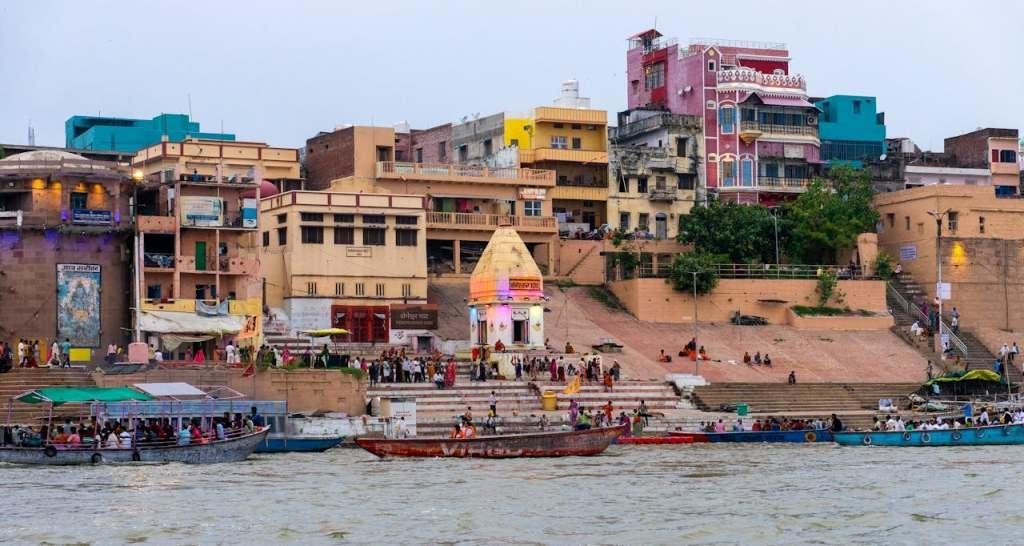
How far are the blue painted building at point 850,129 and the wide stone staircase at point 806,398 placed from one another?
78.1 feet

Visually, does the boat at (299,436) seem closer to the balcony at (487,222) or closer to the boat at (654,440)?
the boat at (654,440)

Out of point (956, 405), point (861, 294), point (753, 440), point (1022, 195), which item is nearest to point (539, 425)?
point (753, 440)

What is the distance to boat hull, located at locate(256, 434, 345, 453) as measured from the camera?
57688mm

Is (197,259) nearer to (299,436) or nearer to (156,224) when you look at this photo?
(156,224)

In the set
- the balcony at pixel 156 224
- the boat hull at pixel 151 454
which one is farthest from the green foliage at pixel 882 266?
the boat hull at pixel 151 454

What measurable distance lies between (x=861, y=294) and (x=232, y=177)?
27028 millimetres

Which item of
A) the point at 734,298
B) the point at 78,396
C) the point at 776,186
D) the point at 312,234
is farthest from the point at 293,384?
the point at 776,186

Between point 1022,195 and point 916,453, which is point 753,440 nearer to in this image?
point 916,453

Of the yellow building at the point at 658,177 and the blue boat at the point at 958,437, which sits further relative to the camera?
the yellow building at the point at 658,177

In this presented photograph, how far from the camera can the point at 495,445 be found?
54906 millimetres

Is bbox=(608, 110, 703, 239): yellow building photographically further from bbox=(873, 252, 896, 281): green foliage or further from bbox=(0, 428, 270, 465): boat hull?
bbox=(0, 428, 270, 465): boat hull

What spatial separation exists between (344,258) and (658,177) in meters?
17.7

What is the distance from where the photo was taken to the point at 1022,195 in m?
92.8

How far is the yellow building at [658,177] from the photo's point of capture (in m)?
87.4
